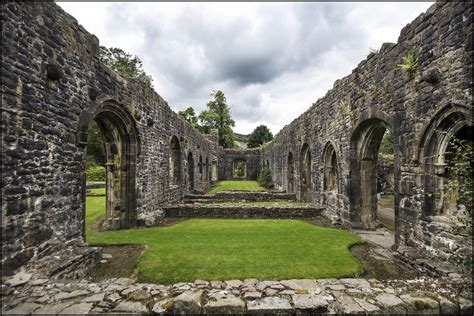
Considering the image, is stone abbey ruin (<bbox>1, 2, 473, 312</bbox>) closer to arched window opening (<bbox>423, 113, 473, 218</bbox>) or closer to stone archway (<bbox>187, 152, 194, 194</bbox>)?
arched window opening (<bbox>423, 113, 473, 218</bbox>)

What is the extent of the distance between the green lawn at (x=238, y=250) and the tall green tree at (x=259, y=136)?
38505mm

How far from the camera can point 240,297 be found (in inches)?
149

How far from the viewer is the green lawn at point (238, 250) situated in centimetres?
481

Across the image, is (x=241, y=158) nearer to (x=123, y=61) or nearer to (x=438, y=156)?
(x=123, y=61)

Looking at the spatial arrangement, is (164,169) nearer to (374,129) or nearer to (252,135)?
(374,129)

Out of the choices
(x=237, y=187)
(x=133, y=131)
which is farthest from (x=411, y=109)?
(x=237, y=187)

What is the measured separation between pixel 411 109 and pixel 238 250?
5.21m

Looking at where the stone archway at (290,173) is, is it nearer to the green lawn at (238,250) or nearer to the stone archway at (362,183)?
the green lawn at (238,250)

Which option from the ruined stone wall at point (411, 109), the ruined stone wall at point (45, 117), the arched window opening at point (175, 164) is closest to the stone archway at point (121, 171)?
the ruined stone wall at point (45, 117)

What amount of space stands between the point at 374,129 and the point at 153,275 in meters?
7.44

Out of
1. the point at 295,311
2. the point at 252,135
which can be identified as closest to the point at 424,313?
the point at 295,311

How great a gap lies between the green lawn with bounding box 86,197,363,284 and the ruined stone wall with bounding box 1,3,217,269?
77.8 inches

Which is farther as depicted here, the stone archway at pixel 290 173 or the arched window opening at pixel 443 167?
the stone archway at pixel 290 173

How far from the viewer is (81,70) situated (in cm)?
611
